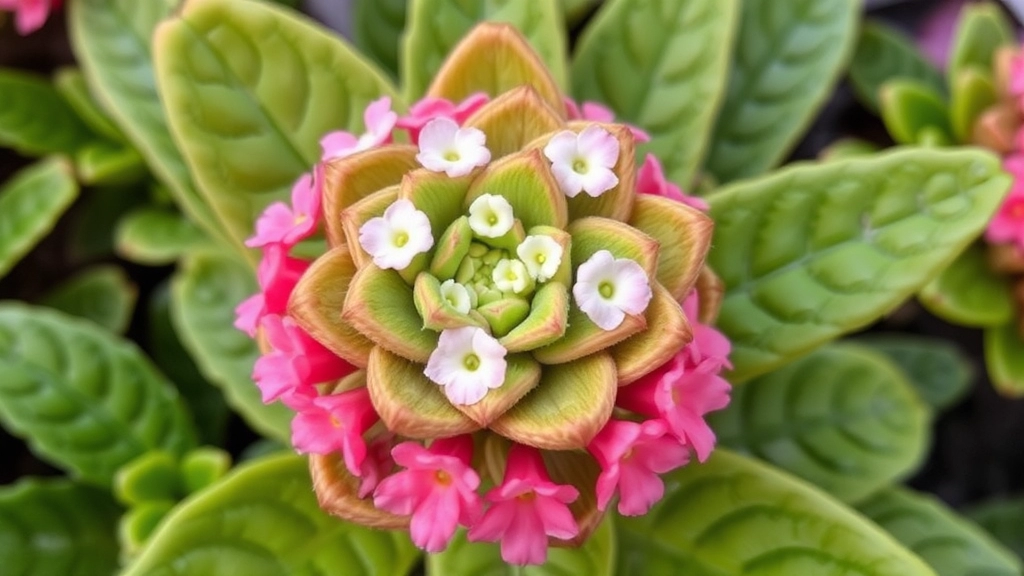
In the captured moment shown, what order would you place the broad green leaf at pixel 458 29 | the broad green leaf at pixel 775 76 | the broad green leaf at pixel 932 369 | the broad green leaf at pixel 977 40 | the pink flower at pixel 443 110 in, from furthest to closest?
the broad green leaf at pixel 932 369, the broad green leaf at pixel 977 40, the broad green leaf at pixel 775 76, the broad green leaf at pixel 458 29, the pink flower at pixel 443 110

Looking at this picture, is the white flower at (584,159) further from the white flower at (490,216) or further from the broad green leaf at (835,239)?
the broad green leaf at (835,239)

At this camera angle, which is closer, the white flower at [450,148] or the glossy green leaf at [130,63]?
the white flower at [450,148]

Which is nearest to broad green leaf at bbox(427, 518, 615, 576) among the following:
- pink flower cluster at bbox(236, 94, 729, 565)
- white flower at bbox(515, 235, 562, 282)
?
pink flower cluster at bbox(236, 94, 729, 565)

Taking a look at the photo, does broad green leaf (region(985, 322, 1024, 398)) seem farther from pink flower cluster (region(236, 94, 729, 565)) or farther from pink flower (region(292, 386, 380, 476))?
pink flower (region(292, 386, 380, 476))

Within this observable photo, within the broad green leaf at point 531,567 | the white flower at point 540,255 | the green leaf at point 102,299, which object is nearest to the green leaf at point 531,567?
the broad green leaf at point 531,567

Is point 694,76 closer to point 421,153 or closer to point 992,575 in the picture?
point 421,153

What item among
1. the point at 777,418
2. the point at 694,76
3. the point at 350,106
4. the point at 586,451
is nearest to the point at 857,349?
the point at 777,418

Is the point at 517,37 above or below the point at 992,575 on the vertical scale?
above
